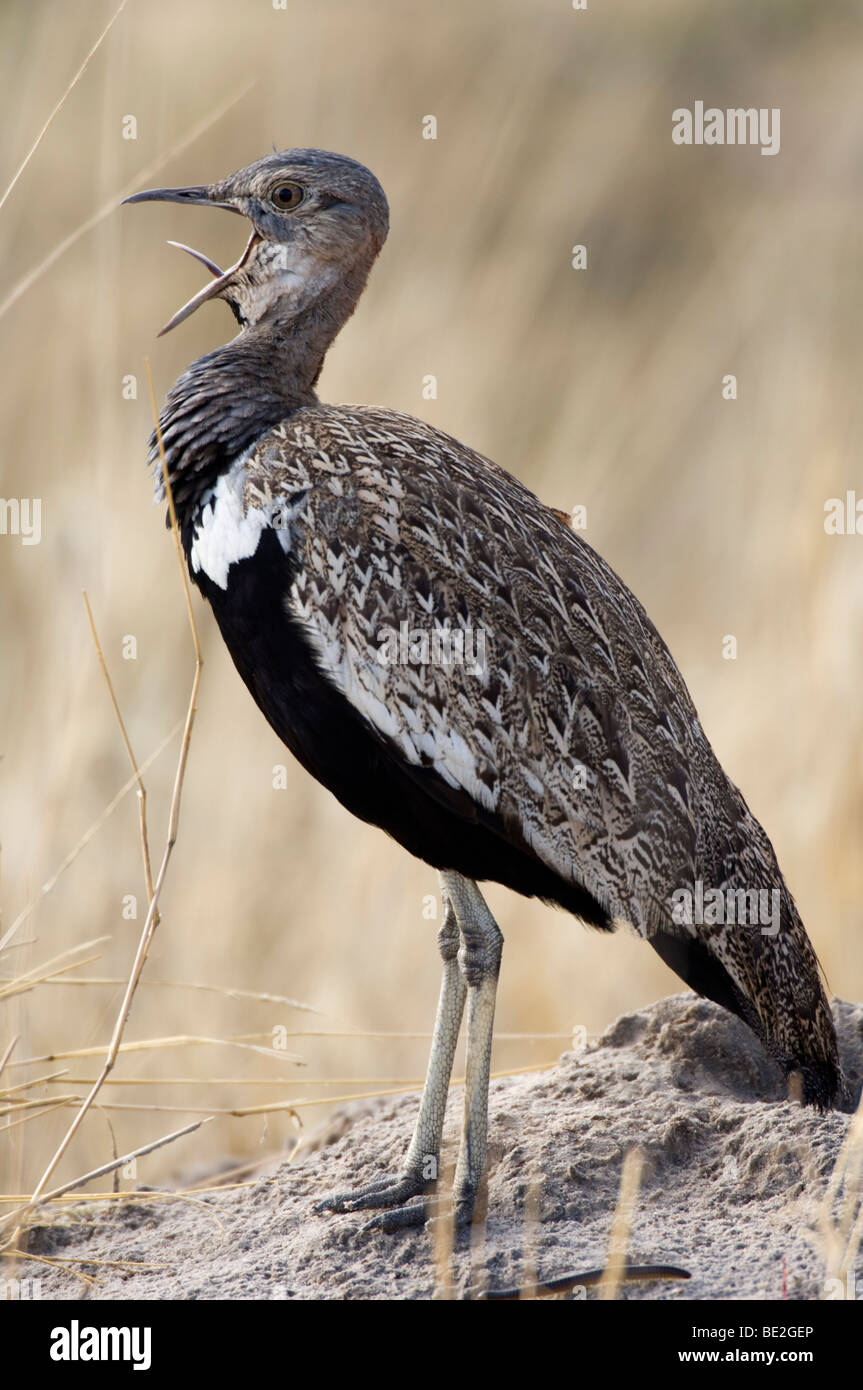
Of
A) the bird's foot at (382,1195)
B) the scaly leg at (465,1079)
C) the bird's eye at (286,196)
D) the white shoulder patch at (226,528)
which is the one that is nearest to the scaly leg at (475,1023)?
the scaly leg at (465,1079)

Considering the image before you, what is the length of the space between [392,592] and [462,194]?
4.06 meters

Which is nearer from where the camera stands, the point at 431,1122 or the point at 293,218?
the point at 431,1122

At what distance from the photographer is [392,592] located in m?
3.20

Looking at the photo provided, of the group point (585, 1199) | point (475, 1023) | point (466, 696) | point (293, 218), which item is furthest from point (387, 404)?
point (585, 1199)

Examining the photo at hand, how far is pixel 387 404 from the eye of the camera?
19.5 feet

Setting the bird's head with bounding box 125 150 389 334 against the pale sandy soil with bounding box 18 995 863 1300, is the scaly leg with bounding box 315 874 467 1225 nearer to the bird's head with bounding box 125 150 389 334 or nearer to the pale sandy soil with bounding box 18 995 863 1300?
the pale sandy soil with bounding box 18 995 863 1300

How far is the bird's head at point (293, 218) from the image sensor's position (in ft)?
11.9

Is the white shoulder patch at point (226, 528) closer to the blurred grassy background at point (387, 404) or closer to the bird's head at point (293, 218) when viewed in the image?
the bird's head at point (293, 218)

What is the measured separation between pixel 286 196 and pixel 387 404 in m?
2.30

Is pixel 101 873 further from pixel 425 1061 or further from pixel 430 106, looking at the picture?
pixel 430 106

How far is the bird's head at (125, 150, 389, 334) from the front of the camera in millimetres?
3633

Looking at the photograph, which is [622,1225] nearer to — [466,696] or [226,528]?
[466,696]

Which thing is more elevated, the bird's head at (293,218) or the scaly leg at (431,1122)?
the bird's head at (293,218)

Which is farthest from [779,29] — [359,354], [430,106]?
[359,354]
